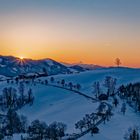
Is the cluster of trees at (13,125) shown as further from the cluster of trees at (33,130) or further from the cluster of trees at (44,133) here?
the cluster of trees at (44,133)

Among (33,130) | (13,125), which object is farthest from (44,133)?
(13,125)

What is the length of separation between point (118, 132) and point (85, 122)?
18.3 meters

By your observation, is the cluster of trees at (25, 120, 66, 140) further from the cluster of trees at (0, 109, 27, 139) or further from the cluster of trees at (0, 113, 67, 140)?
the cluster of trees at (0, 109, 27, 139)

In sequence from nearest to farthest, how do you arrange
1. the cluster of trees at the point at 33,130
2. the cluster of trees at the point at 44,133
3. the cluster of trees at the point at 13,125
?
1. the cluster of trees at the point at 44,133
2. the cluster of trees at the point at 33,130
3. the cluster of trees at the point at 13,125

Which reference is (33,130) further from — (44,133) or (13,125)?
(13,125)

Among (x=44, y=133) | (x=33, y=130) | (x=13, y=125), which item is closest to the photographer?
(x=44, y=133)

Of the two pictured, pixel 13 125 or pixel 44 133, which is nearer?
pixel 44 133

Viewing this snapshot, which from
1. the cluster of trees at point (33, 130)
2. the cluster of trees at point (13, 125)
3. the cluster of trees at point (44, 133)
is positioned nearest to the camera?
the cluster of trees at point (44, 133)

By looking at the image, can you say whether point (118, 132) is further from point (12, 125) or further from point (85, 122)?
point (12, 125)

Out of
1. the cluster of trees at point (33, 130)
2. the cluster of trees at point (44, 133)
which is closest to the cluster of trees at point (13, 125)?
the cluster of trees at point (33, 130)

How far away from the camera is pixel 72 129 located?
170 m

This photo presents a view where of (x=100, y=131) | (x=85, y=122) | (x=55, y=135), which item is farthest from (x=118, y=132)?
(x=55, y=135)

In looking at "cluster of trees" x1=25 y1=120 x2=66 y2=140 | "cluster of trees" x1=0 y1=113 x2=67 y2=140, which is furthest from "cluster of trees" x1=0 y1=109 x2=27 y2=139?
"cluster of trees" x1=25 y1=120 x2=66 y2=140

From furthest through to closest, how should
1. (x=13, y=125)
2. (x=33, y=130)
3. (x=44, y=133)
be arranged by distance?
1. (x=13, y=125)
2. (x=33, y=130)
3. (x=44, y=133)
